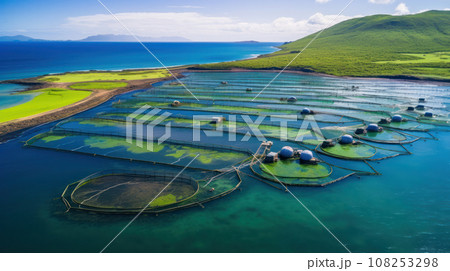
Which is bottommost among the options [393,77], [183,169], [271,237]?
[271,237]

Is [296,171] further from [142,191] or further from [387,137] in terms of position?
[387,137]

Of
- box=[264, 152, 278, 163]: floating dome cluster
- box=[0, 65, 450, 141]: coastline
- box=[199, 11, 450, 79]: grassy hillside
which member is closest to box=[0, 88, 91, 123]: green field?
box=[0, 65, 450, 141]: coastline

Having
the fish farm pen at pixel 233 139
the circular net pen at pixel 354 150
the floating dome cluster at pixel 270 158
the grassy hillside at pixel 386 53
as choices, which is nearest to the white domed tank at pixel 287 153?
the fish farm pen at pixel 233 139

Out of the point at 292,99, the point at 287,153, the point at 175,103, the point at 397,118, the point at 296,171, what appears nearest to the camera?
the point at 296,171

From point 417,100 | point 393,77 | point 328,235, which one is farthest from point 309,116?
point 393,77

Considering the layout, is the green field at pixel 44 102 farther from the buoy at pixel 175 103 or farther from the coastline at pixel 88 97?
the buoy at pixel 175 103

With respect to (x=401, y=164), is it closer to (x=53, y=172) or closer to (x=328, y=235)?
(x=328, y=235)

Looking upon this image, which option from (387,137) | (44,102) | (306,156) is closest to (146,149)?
(306,156)

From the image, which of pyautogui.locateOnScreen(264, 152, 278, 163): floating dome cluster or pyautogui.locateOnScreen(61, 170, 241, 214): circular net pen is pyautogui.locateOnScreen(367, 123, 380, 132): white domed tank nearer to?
pyautogui.locateOnScreen(264, 152, 278, 163): floating dome cluster

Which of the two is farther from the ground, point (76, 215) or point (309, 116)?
point (309, 116)
